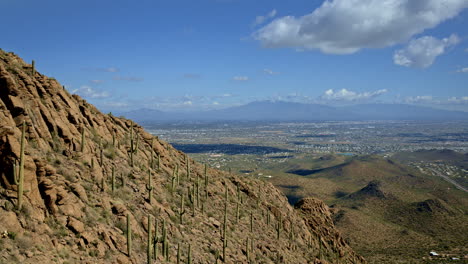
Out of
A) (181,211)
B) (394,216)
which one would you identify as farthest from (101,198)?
(394,216)

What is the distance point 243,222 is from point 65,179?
55.7 ft

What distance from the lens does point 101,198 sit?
63.7 feet

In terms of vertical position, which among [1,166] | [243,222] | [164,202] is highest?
[1,166]

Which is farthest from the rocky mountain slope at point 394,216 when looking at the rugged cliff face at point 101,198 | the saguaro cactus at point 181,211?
the saguaro cactus at point 181,211

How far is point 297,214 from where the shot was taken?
42.2 m

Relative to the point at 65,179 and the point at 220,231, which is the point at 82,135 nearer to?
the point at 65,179

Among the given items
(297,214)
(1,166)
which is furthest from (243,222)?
(1,166)

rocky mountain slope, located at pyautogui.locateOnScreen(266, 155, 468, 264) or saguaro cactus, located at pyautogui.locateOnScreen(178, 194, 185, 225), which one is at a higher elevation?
saguaro cactus, located at pyautogui.locateOnScreen(178, 194, 185, 225)

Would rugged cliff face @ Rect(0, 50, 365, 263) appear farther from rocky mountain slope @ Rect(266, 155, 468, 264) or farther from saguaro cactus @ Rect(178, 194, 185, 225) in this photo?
rocky mountain slope @ Rect(266, 155, 468, 264)

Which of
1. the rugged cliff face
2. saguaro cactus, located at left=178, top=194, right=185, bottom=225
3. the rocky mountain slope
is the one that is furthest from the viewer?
the rocky mountain slope

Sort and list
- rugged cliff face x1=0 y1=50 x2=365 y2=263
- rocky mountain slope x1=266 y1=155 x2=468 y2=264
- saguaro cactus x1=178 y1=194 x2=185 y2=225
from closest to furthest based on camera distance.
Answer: rugged cliff face x1=0 y1=50 x2=365 y2=263
saguaro cactus x1=178 y1=194 x2=185 y2=225
rocky mountain slope x1=266 y1=155 x2=468 y2=264

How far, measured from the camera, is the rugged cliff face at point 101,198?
49.0 feet

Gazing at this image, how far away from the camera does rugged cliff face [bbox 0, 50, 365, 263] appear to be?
588 inches

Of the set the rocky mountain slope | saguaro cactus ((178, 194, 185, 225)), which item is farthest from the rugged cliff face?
the rocky mountain slope
